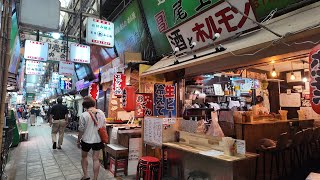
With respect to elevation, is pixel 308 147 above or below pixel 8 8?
below

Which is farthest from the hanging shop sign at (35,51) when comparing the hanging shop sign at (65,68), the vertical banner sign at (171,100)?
the vertical banner sign at (171,100)

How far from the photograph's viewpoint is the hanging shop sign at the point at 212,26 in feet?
16.1

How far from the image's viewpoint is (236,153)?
16.1 feet

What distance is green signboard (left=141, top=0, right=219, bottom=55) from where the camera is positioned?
6770mm

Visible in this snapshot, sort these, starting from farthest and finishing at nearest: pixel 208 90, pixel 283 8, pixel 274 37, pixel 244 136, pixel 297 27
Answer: pixel 208 90 → pixel 244 136 → pixel 283 8 → pixel 274 37 → pixel 297 27

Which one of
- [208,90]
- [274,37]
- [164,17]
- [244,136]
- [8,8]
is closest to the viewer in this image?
[274,37]

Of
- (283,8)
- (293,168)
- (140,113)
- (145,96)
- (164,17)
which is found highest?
(164,17)

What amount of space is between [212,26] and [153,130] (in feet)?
11.5

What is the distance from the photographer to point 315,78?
3021 millimetres

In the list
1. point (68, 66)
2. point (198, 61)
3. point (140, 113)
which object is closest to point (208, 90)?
point (140, 113)

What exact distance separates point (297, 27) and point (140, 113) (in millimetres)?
5242

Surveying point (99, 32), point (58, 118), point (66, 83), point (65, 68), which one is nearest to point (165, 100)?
point (99, 32)

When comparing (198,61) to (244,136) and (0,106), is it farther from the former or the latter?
(0,106)

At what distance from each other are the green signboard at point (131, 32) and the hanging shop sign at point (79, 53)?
2.29 meters
